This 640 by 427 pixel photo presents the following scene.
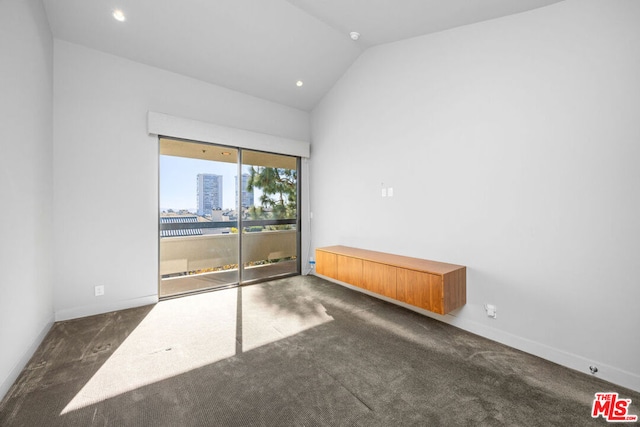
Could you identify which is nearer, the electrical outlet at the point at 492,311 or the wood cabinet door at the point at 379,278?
the electrical outlet at the point at 492,311

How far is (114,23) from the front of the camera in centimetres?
279

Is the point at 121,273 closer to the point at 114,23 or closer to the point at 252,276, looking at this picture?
the point at 252,276

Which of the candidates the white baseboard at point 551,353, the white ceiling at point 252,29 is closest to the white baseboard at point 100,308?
the white ceiling at point 252,29

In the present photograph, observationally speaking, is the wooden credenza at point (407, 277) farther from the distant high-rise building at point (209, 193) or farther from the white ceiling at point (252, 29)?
the white ceiling at point (252, 29)

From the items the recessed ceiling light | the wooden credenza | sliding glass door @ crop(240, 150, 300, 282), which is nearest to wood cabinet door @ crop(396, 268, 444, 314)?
the wooden credenza

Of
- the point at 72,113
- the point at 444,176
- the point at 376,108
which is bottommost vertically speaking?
the point at 444,176

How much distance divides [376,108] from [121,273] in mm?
3951

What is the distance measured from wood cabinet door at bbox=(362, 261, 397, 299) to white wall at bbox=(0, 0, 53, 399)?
3081 millimetres

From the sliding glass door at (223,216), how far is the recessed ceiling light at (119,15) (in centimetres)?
133

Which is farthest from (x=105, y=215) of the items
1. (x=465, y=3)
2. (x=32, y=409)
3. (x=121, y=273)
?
(x=465, y=3)

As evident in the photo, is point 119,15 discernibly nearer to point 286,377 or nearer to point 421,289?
point 286,377

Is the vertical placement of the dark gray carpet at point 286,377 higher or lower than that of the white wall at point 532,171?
lower

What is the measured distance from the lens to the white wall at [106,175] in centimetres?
289

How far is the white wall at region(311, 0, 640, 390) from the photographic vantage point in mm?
1867
